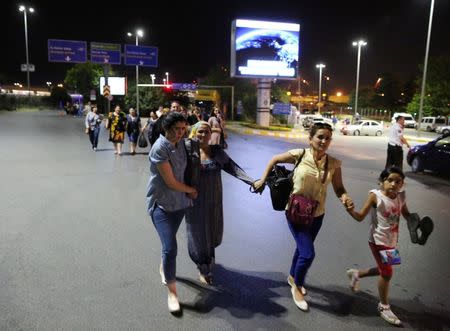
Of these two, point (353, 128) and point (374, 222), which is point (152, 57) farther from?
point (374, 222)

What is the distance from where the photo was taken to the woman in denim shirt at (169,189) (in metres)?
3.73

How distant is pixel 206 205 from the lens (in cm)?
430

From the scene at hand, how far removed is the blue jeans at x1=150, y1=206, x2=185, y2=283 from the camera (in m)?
→ 3.78

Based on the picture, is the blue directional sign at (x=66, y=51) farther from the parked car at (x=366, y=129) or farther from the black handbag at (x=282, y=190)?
the black handbag at (x=282, y=190)

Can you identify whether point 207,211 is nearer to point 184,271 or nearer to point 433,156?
point 184,271

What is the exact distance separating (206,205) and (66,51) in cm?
3610

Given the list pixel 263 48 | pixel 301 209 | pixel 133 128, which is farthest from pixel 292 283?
pixel 263 48

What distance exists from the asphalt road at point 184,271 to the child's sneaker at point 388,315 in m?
0.06

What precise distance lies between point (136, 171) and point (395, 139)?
6.61 metres

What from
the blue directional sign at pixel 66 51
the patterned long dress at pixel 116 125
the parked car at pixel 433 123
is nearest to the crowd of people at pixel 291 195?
the patterned long dress at pixel 116 125

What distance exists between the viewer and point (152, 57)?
1582 inches

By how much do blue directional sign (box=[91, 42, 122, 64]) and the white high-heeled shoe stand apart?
35.9 meters

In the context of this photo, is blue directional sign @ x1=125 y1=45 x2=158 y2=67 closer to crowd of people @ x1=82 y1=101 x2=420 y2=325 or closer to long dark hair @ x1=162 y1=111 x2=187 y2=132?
crowd of people @ x1=82 y1=101 x2=420 y2=325

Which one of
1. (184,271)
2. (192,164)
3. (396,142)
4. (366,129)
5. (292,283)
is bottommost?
(366,129)
